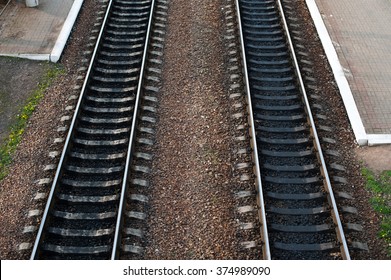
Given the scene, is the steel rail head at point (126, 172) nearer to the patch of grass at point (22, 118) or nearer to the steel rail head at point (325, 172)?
the patch of grass at point (22, 118)

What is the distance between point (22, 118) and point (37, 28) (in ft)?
11.8

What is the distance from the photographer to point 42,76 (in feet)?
38.1

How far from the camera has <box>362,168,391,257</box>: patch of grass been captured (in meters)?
8.48

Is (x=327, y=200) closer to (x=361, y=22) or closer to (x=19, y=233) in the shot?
(x=19, y=233)

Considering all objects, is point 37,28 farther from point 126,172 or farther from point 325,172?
point 325,172

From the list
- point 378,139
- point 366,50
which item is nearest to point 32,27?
point 366,50

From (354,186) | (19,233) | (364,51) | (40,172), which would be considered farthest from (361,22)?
(19,233)

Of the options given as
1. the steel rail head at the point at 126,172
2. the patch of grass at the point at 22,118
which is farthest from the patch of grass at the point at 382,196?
the patch of grass at the point at 22,118

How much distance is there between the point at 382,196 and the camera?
9.09 meters

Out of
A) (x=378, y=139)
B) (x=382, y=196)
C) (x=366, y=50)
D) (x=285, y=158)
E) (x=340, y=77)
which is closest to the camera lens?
(x=382, y=196)

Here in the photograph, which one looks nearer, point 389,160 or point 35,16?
point 389,160

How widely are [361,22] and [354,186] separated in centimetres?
612

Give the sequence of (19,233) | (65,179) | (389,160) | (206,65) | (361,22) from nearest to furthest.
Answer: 1. (19,233)
2. (65,179)
3. (389,160)
4. (206,65)
5. (361,22)

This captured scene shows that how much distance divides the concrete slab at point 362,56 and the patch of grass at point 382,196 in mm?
865
